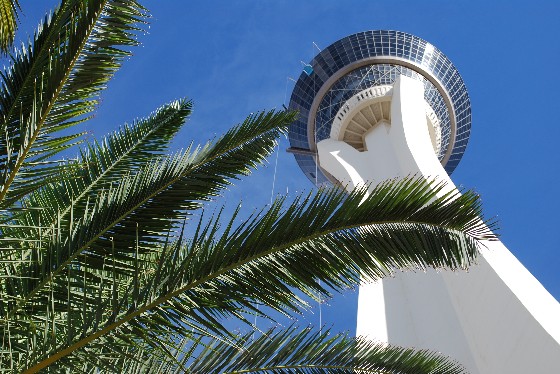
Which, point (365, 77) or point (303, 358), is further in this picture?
point (365, 77)

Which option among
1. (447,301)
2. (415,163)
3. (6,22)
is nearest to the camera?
(6,22)

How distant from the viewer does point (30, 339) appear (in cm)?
375

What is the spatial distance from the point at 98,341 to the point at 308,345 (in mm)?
1512

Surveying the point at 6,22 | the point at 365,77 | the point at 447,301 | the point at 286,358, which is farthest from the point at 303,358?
the point at 365,77

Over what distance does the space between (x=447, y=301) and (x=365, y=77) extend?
1959 cm

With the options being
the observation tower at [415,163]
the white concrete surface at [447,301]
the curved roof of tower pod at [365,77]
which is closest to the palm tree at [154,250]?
the observation tower at [415,163]

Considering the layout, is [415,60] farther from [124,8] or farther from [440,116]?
[124,8]

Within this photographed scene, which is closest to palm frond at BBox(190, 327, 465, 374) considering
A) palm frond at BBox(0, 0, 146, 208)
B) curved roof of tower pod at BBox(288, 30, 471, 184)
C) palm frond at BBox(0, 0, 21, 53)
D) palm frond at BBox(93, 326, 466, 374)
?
palm frond at BBox(93, 326, 466, 374)

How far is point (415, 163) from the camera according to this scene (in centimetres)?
2523

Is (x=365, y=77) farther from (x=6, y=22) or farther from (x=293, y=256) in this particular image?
(x=293, y=256)

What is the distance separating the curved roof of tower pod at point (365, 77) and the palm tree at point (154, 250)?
34.5m

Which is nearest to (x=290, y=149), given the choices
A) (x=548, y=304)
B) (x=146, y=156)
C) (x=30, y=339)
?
(x=548, y=304)

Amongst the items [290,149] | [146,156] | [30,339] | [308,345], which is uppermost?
[290,149]

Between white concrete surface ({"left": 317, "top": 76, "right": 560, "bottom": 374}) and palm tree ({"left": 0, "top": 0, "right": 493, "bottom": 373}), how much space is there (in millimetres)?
3920
